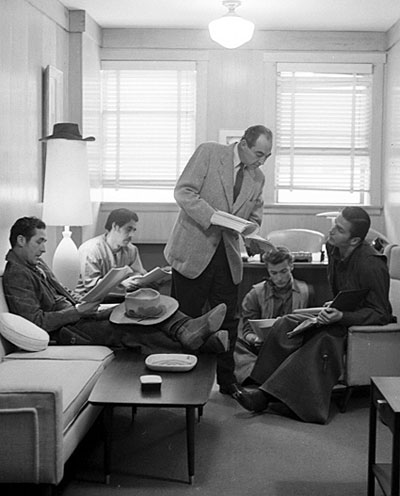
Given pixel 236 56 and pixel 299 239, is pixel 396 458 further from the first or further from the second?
pixel 236 56

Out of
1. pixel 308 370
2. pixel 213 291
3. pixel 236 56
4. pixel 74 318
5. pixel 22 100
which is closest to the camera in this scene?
pixel 308 370

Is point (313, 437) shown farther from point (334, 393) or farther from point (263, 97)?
point (263, 97)

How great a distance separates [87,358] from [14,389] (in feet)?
3.73

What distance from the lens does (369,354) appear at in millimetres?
4277

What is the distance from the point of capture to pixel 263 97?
23.5 ft

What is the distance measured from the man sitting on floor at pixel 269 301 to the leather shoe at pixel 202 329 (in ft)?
2.26

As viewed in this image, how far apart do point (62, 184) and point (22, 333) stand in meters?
1.52

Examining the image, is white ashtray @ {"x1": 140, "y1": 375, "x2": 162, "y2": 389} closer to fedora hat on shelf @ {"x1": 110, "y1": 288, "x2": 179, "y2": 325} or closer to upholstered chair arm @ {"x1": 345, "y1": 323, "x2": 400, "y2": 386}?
fedora hat on shelf @ {"x1": 110, "y1": 288, "x2": 179, "y2": 325}

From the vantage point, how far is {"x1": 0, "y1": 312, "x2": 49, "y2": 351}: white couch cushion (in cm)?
391

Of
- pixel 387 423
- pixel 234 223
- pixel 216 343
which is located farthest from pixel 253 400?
pixel 387 423

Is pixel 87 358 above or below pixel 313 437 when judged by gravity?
above

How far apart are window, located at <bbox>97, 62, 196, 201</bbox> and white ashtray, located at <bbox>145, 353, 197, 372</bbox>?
3746 mm

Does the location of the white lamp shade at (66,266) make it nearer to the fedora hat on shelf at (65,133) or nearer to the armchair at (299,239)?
the fedora hat on shelf at (65,133)

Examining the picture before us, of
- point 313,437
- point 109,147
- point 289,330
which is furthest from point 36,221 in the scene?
point 109,147
